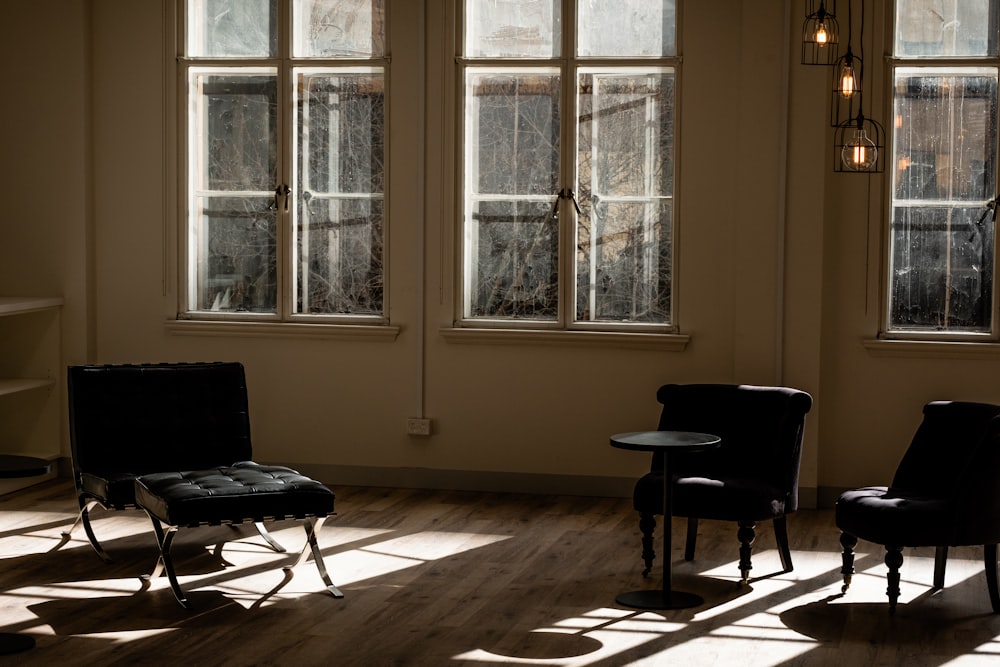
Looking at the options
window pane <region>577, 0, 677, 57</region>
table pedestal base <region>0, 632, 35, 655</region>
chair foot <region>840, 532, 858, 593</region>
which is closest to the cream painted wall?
window pane <region>577, 0, 677, 57</region>

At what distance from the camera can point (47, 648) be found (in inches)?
191

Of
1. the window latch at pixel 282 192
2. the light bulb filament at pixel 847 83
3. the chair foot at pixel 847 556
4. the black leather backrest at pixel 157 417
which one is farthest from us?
the window latch at pixel 282 192

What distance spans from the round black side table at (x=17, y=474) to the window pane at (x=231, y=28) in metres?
3.66

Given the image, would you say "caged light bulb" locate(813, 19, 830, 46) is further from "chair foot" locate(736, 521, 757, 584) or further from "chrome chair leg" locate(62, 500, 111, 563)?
"chrome chair leg" locate(62, 500, 111, 563)

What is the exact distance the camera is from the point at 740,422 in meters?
6.30

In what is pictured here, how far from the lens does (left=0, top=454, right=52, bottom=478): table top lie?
4.92 m

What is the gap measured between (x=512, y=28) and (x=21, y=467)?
4.04 m

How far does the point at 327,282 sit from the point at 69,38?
2171 millimetres

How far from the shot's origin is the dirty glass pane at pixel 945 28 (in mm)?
7223

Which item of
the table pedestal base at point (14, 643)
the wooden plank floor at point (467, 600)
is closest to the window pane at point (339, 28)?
the wooden plank floor at point (467, 600)

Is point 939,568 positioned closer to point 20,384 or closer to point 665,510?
point 665,510

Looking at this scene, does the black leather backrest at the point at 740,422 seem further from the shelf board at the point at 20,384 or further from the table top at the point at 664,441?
the shelf board at the point at 20,384

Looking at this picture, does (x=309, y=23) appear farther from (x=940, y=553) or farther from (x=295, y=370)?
(x=940, y=553)

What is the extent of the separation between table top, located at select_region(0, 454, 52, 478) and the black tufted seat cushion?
1.83 ft
